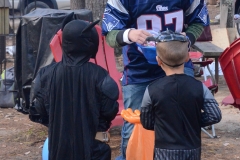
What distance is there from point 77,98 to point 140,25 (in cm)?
68

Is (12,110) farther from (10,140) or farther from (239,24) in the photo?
(239,24)

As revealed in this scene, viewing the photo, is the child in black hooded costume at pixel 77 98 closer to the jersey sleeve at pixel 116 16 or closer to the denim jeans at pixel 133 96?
the jersey sleeve at pixel 116 16

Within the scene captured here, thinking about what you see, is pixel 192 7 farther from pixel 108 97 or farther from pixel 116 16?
pixel 108 97

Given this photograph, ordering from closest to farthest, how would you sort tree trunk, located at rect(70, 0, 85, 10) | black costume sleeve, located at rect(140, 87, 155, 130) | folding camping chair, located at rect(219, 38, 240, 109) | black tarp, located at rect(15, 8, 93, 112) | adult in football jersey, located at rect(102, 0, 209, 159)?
black costume sleeve, located at rect(140, 87, 155, 130), adult in football jersey, located at rect(102, 0, 209, 159), folding camping chair, located at rect(219, 38, 240, 109), black tarp, located at rect(15, 8, 93, 112), tree trunk, located at rect(70, 0, 85, 10)

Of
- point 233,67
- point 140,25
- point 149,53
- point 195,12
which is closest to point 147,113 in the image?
point 149,53

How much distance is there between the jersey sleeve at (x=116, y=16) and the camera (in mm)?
3717

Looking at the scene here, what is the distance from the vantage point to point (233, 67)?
5941 mm

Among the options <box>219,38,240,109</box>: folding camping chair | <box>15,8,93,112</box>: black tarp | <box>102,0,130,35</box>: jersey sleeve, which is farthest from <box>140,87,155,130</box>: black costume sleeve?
<box>15,8,93,112</box>: black tarp

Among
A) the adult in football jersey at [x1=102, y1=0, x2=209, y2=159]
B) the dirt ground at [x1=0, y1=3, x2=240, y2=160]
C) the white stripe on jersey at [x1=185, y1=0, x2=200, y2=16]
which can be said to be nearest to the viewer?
the adult in football jersey at [x1=102, y1=0, x2=209, y2=159]

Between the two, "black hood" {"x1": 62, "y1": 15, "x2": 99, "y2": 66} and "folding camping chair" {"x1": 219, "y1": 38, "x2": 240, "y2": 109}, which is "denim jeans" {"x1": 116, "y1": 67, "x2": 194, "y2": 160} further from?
"folding camping chair" {"x1": 219, "y1": 38, "x2": 240, "y2": 109}

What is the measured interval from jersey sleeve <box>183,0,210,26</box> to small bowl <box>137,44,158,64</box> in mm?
425

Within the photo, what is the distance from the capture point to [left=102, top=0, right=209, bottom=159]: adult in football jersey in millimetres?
3697

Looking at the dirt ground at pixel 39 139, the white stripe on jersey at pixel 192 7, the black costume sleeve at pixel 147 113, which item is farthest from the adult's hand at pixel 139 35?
the dirt ground at pixel 39 139

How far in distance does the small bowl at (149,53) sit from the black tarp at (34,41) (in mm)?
2675
